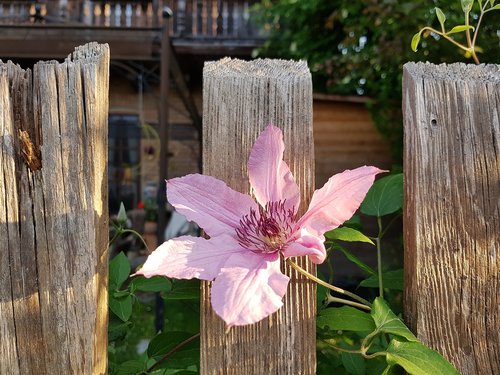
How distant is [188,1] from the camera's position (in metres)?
8.01

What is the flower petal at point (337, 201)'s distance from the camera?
0.60 metres

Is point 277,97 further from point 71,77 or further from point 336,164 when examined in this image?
point 336,164

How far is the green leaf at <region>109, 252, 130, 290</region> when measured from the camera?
847mm

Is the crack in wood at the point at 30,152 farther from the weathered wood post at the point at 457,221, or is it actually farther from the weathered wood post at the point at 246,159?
the weathered wood post at the point at 457,221

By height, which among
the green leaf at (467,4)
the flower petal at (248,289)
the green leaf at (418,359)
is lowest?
the green leaf at (418,359)

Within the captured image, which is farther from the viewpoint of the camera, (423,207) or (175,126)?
(175,126)

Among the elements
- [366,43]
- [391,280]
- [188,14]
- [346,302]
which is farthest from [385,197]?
[188,14]

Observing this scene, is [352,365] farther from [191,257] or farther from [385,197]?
[191,257]

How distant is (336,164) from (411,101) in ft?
18.0

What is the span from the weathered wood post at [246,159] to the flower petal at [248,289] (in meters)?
0.08

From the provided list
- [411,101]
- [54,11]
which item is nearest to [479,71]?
[411,101]

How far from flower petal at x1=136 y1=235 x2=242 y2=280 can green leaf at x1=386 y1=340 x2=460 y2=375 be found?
0.68 feet

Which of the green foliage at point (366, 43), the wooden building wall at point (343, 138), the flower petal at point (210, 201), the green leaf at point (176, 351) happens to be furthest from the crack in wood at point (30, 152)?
the wooden building wall at point (343, 138)

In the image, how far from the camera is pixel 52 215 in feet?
2.16
